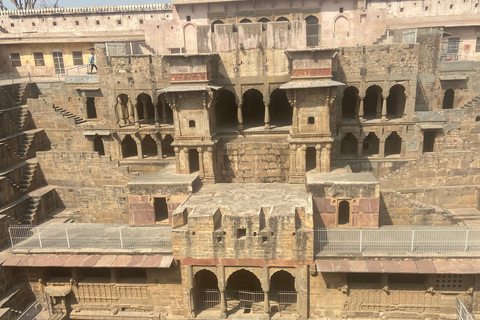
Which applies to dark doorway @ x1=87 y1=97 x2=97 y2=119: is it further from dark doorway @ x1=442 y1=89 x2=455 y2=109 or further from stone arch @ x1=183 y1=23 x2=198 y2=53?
dark doorway @ x1=442 y1=89 x2=455 y2=109

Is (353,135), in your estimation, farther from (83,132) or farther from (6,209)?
(6,209)

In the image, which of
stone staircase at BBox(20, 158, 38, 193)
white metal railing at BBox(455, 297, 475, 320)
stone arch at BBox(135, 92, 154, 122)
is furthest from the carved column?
stone staircase at BBox(20, 158, 38, 193)

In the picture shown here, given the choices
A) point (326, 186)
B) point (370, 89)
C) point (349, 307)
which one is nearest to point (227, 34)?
point (326, 186)

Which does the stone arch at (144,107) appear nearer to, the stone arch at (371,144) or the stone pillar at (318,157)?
the stone pillar at (318,157)

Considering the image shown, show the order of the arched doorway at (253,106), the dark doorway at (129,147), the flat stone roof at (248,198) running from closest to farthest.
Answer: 1. the flat stone roof at (248,198)
2. the arched doorway at (253,106)
3. the dark doorway at (129,147)

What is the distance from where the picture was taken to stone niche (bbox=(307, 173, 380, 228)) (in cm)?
1894

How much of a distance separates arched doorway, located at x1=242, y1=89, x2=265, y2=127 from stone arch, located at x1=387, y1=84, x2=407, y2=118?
30.8 feet

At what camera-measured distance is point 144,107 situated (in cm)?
2792

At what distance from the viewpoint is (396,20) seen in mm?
34625

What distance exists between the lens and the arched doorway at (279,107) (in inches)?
1065

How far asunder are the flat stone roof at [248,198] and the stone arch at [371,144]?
8671mm

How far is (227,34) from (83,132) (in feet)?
42.9

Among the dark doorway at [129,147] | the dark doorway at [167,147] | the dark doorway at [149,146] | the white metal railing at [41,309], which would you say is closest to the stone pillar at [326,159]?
the dark doorway at [167,147]

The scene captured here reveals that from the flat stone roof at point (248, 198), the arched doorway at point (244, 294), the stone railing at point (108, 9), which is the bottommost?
the arched doorway at point (244, 294)
